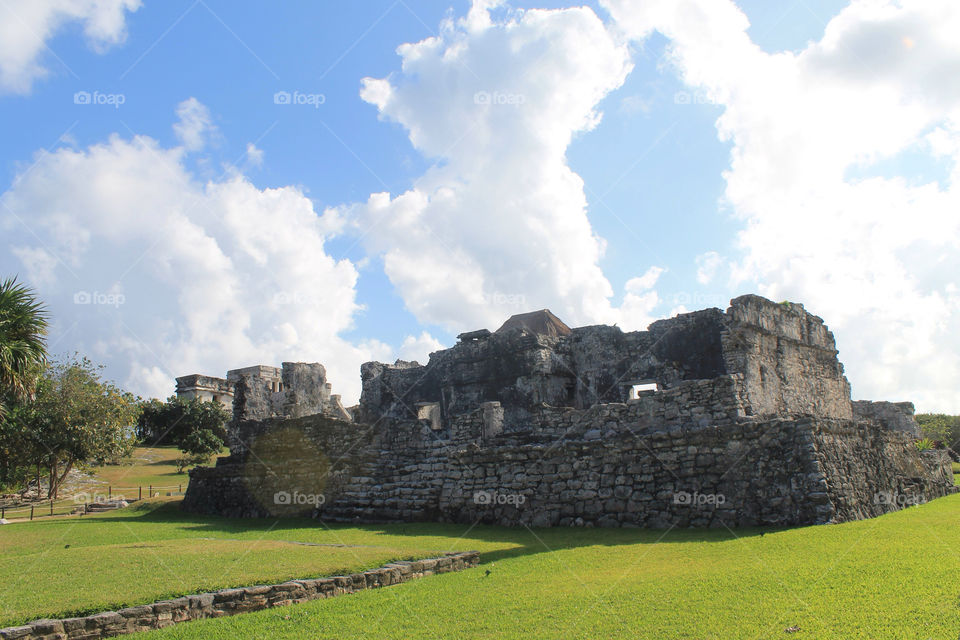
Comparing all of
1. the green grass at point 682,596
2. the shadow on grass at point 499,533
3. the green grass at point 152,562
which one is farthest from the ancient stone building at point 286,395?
the green grass at point 682,596

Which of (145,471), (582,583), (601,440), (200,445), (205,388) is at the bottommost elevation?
(145,471)

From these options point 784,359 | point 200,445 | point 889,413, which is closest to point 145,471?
point 200,445

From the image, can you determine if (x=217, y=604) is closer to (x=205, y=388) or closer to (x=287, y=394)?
(x=287, y=394)

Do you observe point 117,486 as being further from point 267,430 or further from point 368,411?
point 267,430

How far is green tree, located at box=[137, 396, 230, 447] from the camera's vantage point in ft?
161

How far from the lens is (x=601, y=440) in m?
11.8

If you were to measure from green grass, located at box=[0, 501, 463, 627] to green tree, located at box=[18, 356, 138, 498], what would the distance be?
17.1 meters

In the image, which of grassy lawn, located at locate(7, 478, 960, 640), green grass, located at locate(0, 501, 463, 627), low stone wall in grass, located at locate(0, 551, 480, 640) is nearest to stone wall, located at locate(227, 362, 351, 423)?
green grass, located at locate(0, 501, 463, 627)

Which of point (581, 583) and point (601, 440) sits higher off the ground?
point (601, 440)

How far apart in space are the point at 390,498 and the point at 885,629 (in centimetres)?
1046

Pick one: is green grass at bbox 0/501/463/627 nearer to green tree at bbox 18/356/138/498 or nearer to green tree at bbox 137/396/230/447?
green tree at bbox 18/356/138/498

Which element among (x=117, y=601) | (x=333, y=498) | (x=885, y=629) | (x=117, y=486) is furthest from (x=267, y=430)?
(x=117, y=486)

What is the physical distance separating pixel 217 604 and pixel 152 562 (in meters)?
2.40

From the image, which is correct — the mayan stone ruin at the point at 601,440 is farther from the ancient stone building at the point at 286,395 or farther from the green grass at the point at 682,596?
the green grass at the point at 682,596
